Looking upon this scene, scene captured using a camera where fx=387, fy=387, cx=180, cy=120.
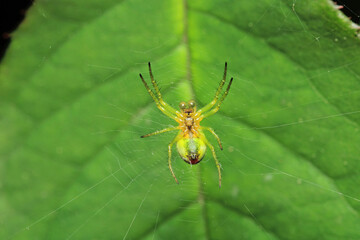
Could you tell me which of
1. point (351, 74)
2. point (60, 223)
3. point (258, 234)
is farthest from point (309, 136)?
point (60, 223)

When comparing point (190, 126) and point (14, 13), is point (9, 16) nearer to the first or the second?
point (14, 13)

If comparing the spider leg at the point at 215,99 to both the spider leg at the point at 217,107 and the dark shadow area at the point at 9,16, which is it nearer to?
the spider leg at the point at 217,107

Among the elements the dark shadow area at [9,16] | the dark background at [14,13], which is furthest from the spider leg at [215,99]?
the dark shadow area at [9,16]

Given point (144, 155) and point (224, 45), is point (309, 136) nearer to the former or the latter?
point (224, 45)

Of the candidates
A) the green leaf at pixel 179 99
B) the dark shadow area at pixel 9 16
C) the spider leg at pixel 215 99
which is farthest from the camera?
the spider leg at pixel 215 99

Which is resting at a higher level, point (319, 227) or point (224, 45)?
point (224, 45)

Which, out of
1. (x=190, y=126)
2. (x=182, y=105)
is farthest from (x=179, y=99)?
(x=190, y=126)
